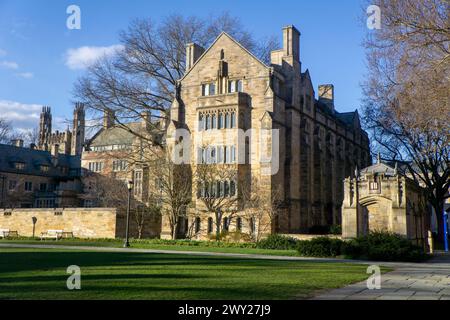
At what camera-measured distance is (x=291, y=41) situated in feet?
140

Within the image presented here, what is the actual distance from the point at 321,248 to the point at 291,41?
2472 centimetres

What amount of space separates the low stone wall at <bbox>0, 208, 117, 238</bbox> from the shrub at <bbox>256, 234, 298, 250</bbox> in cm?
1459

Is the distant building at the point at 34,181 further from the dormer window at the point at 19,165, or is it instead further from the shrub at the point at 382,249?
the shrub at the point at 382,249

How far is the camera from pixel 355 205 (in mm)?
30562

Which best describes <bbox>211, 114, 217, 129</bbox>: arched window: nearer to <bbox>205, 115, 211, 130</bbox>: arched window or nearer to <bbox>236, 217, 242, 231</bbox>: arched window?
<bbox>205, 115, 211, 130</bbox>: arched window

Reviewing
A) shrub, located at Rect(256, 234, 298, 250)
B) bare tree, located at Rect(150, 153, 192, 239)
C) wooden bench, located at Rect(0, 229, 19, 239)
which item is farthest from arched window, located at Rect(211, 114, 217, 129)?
wooden bench, located at Rect(0, 229, 19, 239)

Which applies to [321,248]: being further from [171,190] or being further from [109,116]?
[109,116]

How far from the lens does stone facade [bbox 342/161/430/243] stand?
1160 inches

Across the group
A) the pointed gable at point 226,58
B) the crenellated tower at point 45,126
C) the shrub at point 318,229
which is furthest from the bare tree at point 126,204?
the crenellated tower at point 45,126

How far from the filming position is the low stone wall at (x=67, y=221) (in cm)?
3869

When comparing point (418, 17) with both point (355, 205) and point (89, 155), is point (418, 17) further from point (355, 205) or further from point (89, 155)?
point (89, 155)

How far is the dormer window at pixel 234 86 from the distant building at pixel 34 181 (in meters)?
33.5
